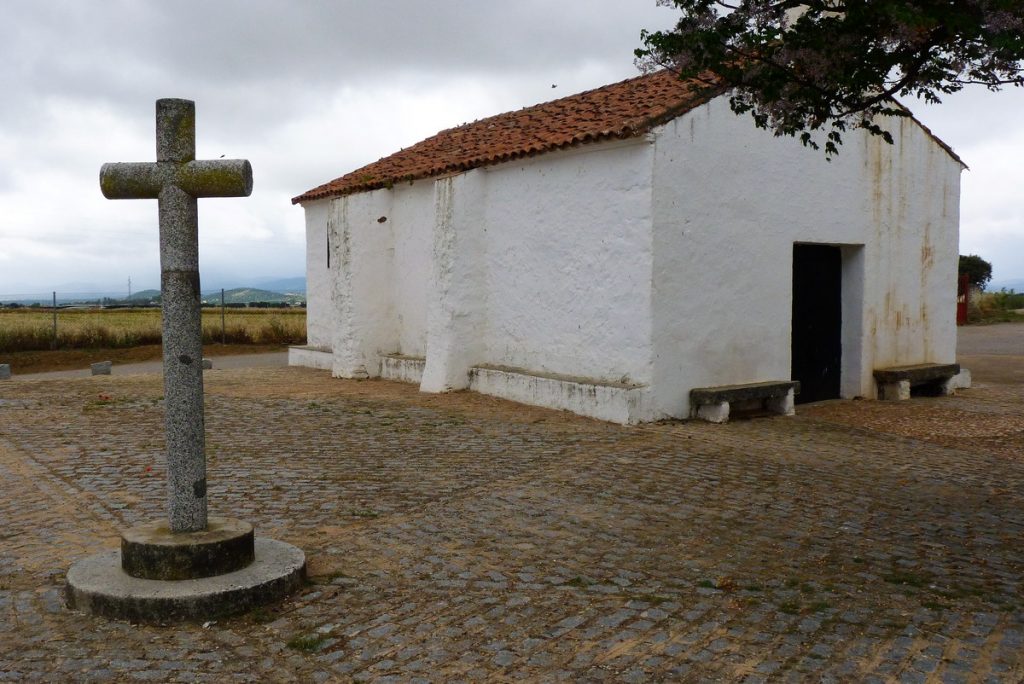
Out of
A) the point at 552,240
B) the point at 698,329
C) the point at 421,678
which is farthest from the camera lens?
the point at 552,240

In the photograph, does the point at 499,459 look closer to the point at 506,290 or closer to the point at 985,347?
the point at 506,290

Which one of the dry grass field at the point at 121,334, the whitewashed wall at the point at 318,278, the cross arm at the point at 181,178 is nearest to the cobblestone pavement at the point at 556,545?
the cross arm at the point at 181,178

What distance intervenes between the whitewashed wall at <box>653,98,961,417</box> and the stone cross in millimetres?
5796

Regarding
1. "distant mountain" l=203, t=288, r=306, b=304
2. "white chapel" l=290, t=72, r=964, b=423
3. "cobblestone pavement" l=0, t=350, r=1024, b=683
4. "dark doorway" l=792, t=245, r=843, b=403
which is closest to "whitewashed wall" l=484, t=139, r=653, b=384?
"white chapel" l=290, t=72, r=964, b=423

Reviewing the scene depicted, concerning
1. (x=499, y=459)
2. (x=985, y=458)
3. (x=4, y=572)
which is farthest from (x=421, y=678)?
(x=985, y=458)

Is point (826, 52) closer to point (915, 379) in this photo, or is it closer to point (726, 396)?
point (726, 396)

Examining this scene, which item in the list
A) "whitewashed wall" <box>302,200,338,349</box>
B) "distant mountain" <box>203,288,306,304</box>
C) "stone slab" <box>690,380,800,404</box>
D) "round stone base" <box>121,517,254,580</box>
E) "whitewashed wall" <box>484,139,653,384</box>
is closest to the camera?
"round stone base" <box>121,517,254,580</box>

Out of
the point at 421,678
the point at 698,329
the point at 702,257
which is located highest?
the point at 702,257

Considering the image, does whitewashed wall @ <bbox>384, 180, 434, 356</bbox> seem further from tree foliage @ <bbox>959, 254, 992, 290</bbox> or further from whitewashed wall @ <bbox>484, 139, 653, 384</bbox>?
tree foliage @ <bbox>959, 254, 992, 290</bbox>

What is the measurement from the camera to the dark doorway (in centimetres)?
1163

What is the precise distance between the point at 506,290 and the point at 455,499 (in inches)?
220

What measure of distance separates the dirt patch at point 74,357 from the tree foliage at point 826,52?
20809mm

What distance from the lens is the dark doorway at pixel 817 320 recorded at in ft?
38.2

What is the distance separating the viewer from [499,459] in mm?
7906
